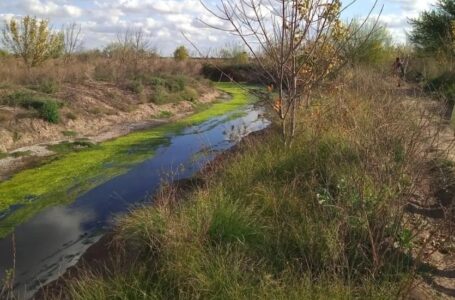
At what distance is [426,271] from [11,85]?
17.3 m

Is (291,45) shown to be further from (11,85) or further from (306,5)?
(11,85)

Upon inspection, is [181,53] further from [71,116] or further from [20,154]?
[20,154]

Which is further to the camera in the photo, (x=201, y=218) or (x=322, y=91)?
(x=322, y=91)

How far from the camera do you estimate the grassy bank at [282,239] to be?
14.6 ft

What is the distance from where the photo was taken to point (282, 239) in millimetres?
5453

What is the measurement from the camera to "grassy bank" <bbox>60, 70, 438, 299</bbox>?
445 cm

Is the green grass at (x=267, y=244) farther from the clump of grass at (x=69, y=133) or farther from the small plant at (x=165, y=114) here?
the small plant at (x=165, y=114)

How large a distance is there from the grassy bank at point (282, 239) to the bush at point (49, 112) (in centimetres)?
1117

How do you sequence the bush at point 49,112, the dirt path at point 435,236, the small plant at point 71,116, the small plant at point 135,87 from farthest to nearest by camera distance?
the small plant at point 135,87 → the small plant at point 71,116 → the bush at point 49,112 → the dirt path at point 435,236

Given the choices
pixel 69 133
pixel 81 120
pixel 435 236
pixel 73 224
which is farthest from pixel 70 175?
pixel 435 236

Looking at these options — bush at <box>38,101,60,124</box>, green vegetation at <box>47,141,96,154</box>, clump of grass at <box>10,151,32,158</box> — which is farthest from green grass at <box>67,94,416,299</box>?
bush at <box>38,101,60,124</box>

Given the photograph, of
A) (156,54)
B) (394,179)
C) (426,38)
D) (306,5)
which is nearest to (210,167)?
(306,5)

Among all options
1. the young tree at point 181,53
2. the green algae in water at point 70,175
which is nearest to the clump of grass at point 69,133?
the green algae in water at point 70,175

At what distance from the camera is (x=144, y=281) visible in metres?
4.75
